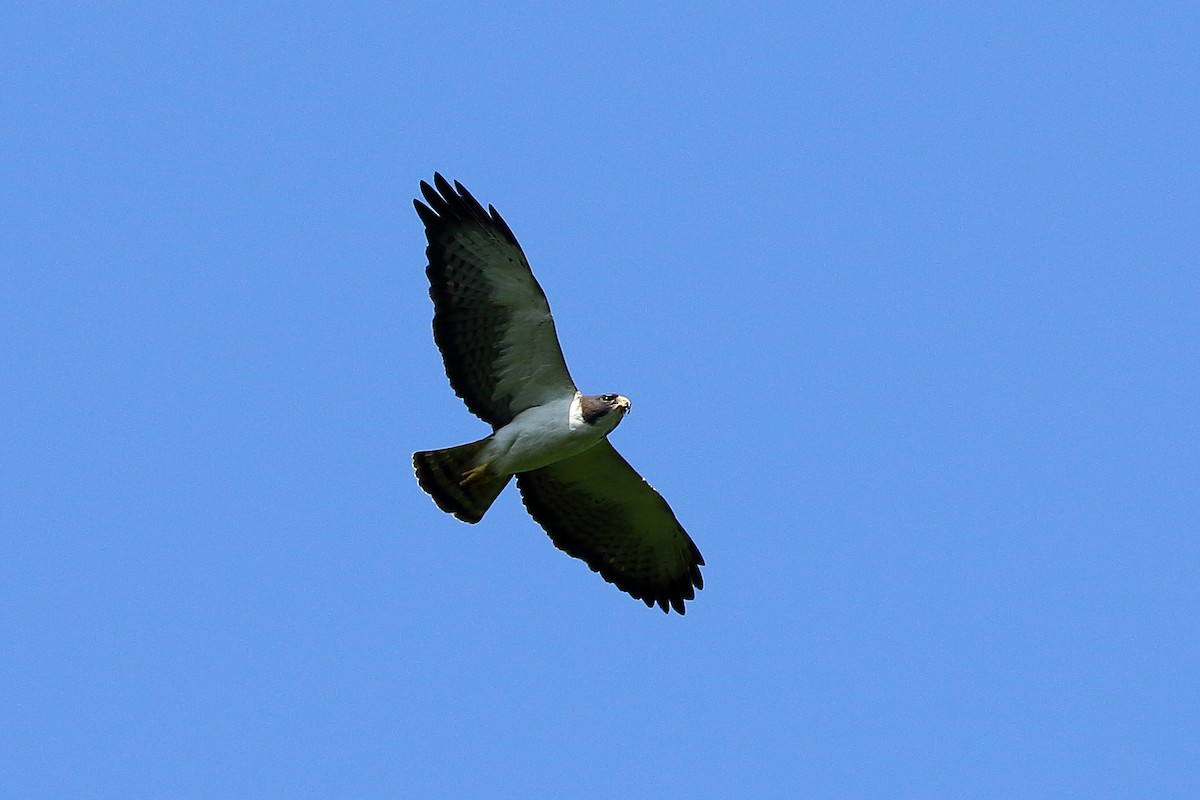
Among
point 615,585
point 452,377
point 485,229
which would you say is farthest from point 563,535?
point 485,229

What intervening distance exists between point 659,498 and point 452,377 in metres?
2.32

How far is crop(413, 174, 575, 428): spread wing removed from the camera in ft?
45.9

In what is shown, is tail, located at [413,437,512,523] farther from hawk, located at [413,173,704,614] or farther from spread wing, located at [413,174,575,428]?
spread wing, located at [413,174,575,428]

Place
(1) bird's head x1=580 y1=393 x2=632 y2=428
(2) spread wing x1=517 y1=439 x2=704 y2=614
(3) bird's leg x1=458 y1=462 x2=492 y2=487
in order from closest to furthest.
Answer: (1) bird's head x1=580 y1=393 x2=632 y2=428
(3) bird's leg x1=458 y1=462 x2=492 y2=487
(2) spread wing x1=517 y1=439 x2=704 y2=614

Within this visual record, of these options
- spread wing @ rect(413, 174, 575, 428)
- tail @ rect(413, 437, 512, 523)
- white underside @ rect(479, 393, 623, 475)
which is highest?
spread wing @ rect(413, 174, 575, 428)

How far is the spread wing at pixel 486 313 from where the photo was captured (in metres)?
14.0

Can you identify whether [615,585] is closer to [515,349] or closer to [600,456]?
[600,456]

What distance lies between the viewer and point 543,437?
14289 mm

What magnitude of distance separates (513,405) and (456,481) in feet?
2.87

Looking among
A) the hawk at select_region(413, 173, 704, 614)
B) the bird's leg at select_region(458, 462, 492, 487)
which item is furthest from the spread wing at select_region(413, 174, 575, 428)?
the bird's leg at select_region(458, 462, 492, 487)

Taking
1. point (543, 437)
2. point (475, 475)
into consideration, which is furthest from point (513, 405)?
point (475, 475)

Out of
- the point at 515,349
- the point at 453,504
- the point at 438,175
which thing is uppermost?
the point at 438,175

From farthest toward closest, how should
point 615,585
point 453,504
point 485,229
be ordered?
1. point 615,585
2. point 453,504
3. point 485,229

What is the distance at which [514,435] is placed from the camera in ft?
47.4
